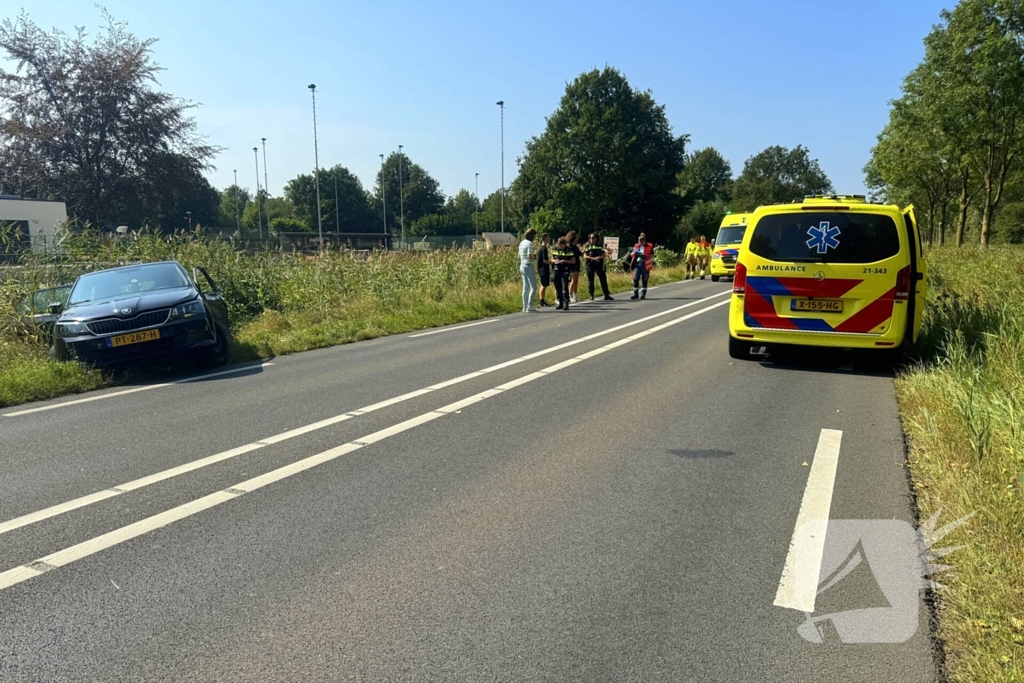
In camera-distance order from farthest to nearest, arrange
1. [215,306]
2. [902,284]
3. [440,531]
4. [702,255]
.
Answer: [702,255] < [215,306] < [902,284] < [440,531]

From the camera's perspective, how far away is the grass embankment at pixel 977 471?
2.91 metres

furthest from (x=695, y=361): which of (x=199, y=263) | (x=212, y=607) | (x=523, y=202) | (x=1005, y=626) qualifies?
(x=523, y=202)

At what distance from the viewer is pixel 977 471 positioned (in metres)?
4.61

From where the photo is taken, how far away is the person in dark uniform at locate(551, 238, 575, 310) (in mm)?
17531

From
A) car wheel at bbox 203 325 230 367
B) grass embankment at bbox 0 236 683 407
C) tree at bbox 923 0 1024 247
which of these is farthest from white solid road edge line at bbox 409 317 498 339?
tree at bbox 923 0 1024 247

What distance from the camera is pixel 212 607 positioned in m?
3.31

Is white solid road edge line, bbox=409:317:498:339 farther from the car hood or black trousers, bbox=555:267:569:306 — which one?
the car hood

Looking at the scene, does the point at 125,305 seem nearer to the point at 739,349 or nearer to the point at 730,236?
the point at 739,349

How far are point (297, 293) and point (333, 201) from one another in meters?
105

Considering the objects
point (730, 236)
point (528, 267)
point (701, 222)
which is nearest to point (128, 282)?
point (528, 267)

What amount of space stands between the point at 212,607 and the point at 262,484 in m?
1.67

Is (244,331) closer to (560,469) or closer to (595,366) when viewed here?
(595,366)

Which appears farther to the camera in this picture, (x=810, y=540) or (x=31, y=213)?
(x=31, y=213)

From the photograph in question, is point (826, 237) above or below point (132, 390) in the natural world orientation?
above
